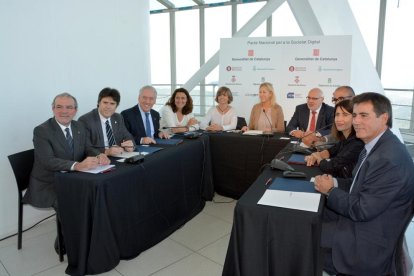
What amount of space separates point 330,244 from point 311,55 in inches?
156

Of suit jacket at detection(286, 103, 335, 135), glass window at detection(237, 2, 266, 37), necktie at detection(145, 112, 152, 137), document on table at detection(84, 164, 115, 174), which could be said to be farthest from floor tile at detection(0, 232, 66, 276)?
glass window at detection(237, 2, 266, 37)

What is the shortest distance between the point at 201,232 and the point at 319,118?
175 centimetres

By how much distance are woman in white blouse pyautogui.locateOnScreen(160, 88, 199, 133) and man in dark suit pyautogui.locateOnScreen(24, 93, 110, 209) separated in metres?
1.42

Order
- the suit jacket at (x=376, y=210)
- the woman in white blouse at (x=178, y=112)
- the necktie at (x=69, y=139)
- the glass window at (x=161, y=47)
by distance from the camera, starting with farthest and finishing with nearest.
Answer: the glass window at (x=161, y=47) < the woman in white blouse at (x=178, y=112) < the necktie at (x=69, y=139) < the suit jacket at (x=376, y=210)

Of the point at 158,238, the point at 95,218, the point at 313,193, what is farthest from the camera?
the point at 158,238

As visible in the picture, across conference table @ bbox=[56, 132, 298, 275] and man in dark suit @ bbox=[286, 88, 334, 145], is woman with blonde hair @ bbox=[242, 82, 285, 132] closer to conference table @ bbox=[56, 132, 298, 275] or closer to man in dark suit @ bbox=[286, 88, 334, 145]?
man in dark suit @ bbox=[286, 88, 334, 145]

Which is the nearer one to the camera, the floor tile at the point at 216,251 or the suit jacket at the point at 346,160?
the suit jacket at the point at 346,160

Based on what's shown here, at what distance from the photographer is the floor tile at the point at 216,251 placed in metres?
2.44

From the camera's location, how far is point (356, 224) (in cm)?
151

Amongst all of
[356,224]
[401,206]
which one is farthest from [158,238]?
[401,206]

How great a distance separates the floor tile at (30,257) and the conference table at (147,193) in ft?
1.01

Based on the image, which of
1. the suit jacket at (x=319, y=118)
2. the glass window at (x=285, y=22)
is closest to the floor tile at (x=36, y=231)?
the suit jacket at (x=319, y=118)

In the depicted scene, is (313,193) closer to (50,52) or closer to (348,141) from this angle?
(348,141)

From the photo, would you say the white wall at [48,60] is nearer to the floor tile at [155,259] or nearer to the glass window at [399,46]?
the floor tile at [155,259]
